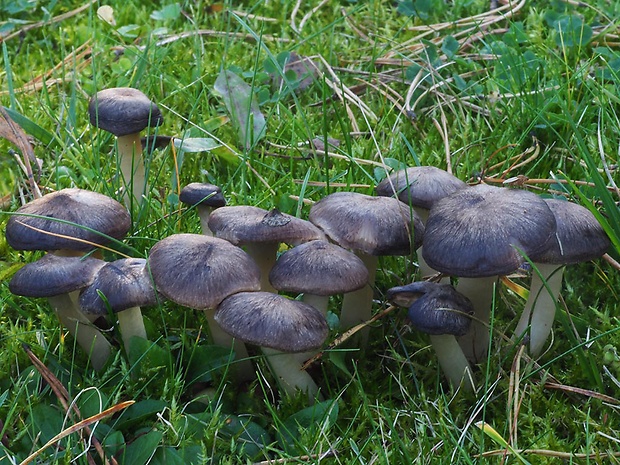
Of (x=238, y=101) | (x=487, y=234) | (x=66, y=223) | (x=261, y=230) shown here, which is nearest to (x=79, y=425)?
(x=66, y=223)

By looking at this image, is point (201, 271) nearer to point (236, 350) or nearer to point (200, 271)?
point (200, 271)

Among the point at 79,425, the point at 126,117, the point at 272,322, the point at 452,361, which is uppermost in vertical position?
the point at 126,117

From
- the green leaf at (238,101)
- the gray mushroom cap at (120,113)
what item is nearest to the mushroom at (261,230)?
the gray mushroom cap at (120,113)

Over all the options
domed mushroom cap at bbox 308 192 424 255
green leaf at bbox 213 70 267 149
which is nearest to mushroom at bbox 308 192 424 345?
domed mushroom cap at bbox 308 192 424 255

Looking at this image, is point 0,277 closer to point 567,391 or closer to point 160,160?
point 160,160

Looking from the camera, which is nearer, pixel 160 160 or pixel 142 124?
pixel 142 124

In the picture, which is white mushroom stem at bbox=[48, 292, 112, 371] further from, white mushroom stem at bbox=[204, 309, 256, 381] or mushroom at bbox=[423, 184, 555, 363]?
mushroom at bbox=[423, 184, 555, 363]

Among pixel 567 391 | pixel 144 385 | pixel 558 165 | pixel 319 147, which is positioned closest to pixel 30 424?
pixel 144 385
